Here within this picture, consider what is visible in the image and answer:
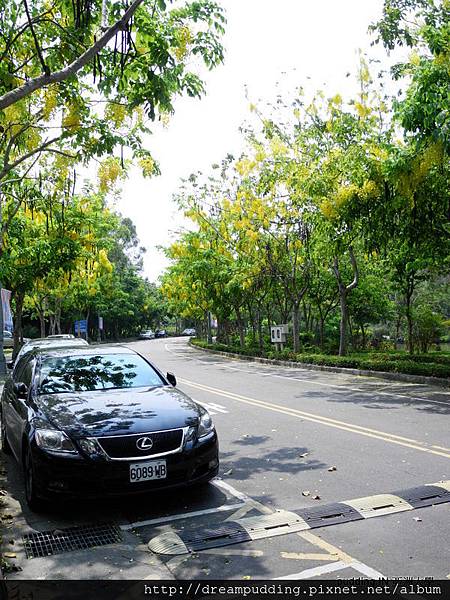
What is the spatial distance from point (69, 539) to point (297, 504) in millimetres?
2100

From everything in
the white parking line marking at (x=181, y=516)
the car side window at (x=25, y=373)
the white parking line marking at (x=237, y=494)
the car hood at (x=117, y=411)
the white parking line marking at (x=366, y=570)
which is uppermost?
the car side window at (x=25, y=373)

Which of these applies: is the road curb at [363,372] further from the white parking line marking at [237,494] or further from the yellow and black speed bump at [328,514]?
the yellow and black speed bump at [328,514]

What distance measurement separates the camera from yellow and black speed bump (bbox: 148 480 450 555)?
460 cm

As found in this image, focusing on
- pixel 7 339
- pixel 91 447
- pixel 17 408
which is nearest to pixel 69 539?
pixel 91 447

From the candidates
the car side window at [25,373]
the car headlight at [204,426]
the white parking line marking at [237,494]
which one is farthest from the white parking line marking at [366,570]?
the car side window at [25,373]

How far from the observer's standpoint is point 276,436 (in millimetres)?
8672

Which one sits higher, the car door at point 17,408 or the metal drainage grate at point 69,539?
the car door at point 17,408

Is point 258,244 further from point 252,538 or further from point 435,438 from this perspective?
point 252,538

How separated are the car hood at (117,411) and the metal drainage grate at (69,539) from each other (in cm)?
80

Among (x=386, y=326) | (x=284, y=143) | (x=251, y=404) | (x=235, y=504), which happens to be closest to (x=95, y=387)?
(x=235, y=504)

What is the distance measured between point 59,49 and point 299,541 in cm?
682

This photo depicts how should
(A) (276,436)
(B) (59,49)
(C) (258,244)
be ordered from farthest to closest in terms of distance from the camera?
(C) (258,244) < (A) (276,436) < (B) (59,49)

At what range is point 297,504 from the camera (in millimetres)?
5504

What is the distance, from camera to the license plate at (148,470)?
5.12m
